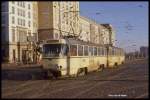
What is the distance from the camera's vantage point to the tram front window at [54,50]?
2400cm

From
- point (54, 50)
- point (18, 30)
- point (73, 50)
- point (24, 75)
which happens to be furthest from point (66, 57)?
point (18, 30)

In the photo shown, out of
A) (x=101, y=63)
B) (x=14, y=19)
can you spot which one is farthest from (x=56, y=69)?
(x=14, y=19)

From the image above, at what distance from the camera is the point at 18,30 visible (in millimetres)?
54469

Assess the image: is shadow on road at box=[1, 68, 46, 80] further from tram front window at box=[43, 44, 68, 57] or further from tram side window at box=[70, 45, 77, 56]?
tram side window at box=[70, 45, 77, 56]

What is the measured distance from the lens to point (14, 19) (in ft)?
138

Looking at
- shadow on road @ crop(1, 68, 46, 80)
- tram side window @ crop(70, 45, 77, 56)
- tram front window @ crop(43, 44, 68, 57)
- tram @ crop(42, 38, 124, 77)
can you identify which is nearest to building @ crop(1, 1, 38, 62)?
shadow on road @ crop(1, 68, 46, 80)

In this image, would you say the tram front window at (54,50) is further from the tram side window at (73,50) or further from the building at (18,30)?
the building at (18,30)

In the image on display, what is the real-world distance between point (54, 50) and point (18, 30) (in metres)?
31.0

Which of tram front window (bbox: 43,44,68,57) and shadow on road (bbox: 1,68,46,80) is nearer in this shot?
tram front window (bbox: 43,44,68,57)

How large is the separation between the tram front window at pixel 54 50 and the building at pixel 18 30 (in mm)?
11525

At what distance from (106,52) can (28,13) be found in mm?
8503

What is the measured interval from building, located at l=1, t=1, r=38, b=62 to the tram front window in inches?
454

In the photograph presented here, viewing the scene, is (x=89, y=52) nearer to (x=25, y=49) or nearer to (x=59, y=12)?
(x=59, y=12)

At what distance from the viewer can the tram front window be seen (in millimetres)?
24000
